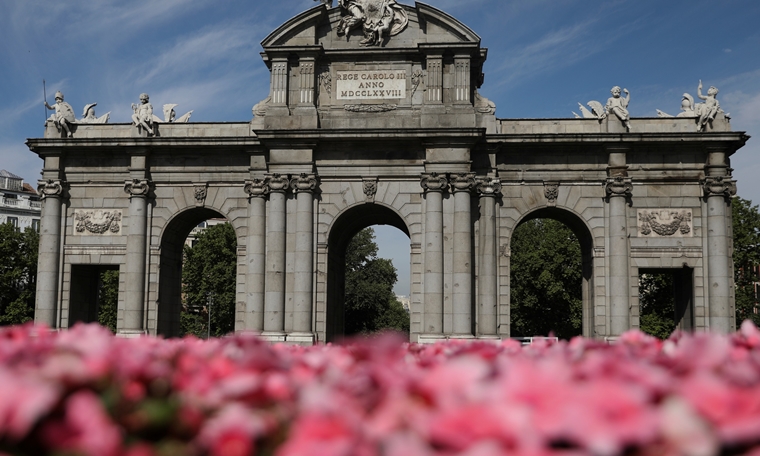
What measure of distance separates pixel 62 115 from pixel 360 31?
44.5 feet

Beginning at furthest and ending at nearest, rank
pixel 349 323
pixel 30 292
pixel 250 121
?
pixel 349 323 → pixel 30 292 → pixel 250 121

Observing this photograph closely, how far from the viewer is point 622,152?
32.1 m

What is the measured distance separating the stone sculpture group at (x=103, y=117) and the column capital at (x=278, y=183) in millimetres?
5624

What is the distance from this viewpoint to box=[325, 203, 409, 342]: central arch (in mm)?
32781

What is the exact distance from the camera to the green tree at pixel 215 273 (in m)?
69.4

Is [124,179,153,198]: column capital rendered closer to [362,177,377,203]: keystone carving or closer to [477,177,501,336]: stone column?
[362,177,377,203]: keystone carving

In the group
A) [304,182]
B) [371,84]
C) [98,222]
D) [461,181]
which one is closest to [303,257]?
[304,182]

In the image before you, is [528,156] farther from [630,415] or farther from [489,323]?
[630,415]

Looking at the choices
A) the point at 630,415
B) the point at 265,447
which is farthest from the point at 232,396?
the point at 630,415

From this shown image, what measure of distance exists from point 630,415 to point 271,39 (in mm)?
31094

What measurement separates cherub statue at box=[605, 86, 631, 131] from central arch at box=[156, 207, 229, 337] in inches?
669

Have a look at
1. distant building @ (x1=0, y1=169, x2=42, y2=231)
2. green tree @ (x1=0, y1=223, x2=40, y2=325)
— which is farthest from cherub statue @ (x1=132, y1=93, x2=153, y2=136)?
distant building @ (x1=0, y1=169, x2=42, y2=231)

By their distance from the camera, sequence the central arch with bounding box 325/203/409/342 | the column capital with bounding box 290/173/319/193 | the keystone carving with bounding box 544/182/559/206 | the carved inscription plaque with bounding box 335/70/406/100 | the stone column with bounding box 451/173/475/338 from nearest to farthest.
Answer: the stone column with bounding box 451/173/475/338
the column capital with bounding box 290/173/319/193
the carved inscription plaque with bounding box 335/70/406/100
the keystone carving with bounding box 544/182/559/206
the central arch with bounding box 325/203/409/342

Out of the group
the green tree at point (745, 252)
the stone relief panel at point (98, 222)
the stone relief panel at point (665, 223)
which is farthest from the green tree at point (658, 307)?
the stone relief panel at point (98, 222)
